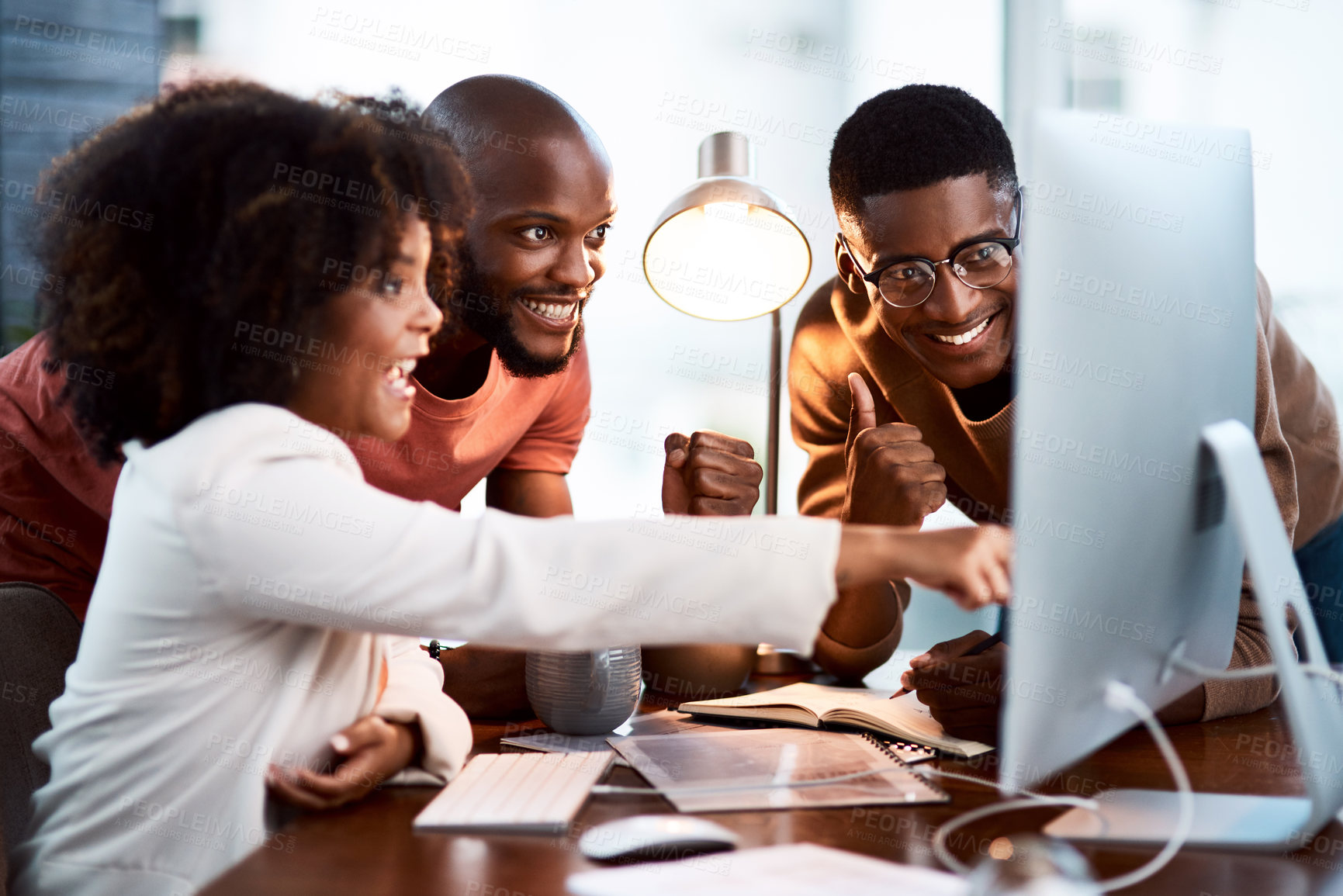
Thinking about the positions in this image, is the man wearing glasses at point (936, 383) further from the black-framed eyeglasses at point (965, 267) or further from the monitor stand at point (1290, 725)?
the monitor stand at point (1290, 725)

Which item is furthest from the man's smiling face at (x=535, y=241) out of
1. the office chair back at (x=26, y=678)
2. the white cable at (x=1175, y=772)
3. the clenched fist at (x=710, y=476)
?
the white cable at (x=1175, y=772)

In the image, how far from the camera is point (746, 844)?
0.76 metres

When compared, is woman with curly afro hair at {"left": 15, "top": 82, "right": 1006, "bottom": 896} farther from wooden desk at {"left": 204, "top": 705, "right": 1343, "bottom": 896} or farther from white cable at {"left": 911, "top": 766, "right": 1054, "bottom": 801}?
white cable at {"left": 911, "top": 766, "right": 1054, "bottom": 801}

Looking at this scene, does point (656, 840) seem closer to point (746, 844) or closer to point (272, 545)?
point (746, 844)

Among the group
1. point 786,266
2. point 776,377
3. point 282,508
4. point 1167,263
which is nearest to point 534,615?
point 282,508

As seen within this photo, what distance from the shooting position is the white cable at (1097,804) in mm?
665

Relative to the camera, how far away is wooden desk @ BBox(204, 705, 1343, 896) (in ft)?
2.23

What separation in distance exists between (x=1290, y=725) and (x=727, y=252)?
→ 108 centimetres

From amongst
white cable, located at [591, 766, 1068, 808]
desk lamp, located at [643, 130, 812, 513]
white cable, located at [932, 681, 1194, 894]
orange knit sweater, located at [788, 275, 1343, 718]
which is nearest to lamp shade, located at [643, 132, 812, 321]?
desk lamp, located at [643, 130, 812, 513]

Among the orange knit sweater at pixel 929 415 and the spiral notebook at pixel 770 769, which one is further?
the orange knit sweater at pixel 929 415

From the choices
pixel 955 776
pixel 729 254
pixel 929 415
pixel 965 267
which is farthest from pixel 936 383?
pixel 955 776

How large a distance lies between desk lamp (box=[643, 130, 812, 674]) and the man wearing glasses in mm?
107

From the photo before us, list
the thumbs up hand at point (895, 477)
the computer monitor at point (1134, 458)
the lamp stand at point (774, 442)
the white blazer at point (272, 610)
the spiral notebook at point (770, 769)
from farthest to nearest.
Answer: the lamp stand at point (774, 442) → the thumbs up hand at point (895, 477) → the spiral notebook at point (770, 769) → the white blazer at point (272, 610) → the computer monitor at point (1134, 458)

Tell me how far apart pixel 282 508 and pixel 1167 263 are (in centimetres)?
65
